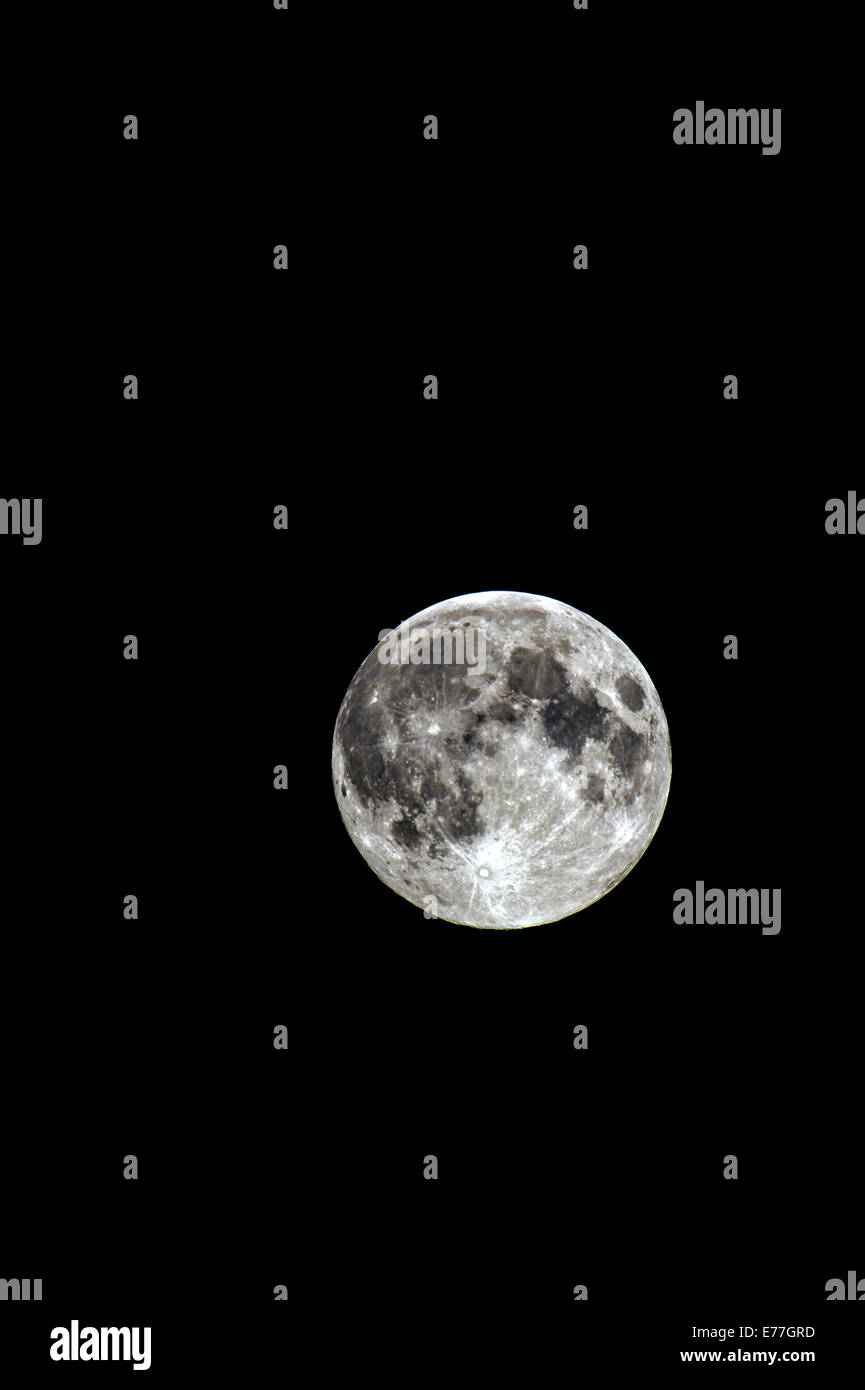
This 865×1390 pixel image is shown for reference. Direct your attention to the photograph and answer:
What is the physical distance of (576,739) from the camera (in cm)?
552

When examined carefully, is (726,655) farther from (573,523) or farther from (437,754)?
(437,754)

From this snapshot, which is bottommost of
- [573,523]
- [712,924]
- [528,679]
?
[712,924]

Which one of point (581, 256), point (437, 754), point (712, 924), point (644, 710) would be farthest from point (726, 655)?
point (581, 256)

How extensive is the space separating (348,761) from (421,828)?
24.9 inches

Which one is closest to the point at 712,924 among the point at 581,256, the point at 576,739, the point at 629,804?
the point at 629,804

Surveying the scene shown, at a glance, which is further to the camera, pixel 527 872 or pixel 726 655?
pixel 726 655

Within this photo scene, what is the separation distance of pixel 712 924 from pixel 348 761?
2358 millimetres

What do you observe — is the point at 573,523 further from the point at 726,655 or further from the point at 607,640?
the point at 726,655

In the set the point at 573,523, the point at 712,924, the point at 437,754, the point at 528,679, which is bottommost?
the point at 712,924

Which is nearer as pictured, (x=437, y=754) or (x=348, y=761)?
(x=437, y=754)

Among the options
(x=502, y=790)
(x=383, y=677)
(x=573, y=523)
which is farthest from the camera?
(x=573, y=523)

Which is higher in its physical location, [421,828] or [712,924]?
[421,828]

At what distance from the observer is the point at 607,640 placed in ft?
19.8

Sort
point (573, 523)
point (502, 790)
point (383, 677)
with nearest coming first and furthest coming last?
point (502, 790) → point (383, 677) → point (573, 523)
